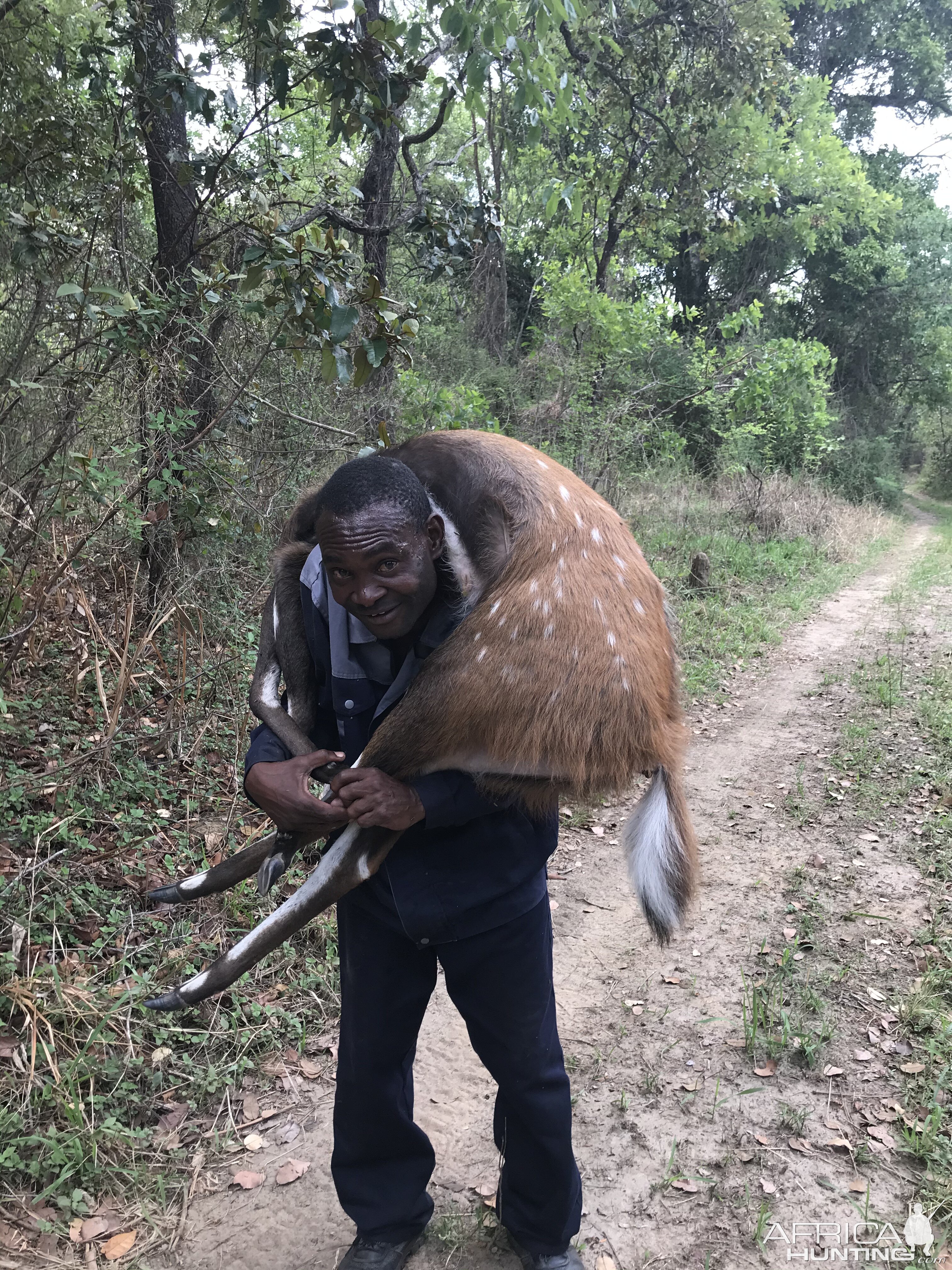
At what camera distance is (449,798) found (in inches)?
61.2

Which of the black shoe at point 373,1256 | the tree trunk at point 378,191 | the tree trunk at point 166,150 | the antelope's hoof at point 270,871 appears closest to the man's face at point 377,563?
the antelope's hoof at point 270,871

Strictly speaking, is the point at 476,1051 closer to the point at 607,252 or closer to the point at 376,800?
the point at 376,800

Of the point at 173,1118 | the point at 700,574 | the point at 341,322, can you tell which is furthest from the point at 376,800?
the point at 700,574

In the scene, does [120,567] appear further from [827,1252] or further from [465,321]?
[465,321]

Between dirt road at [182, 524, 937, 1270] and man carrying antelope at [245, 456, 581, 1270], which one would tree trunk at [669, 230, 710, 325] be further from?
man carrying antelope at [245, 456, 581, 1270]

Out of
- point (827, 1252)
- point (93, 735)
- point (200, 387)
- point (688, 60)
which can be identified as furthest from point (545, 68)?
point (688, 60)

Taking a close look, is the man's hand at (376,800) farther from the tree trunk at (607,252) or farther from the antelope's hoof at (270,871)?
the tree trunk at (607,252)

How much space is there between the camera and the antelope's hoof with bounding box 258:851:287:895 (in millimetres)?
1608

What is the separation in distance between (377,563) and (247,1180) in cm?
207

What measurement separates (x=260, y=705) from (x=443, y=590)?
0.53 m

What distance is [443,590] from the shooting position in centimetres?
168

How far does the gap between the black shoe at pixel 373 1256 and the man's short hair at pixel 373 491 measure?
1.82 meters

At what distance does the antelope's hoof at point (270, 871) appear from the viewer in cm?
161

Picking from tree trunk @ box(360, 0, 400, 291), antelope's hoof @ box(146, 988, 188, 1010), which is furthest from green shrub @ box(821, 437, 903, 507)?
antelope's hoof @ box(146, 988, 188, 1010)
